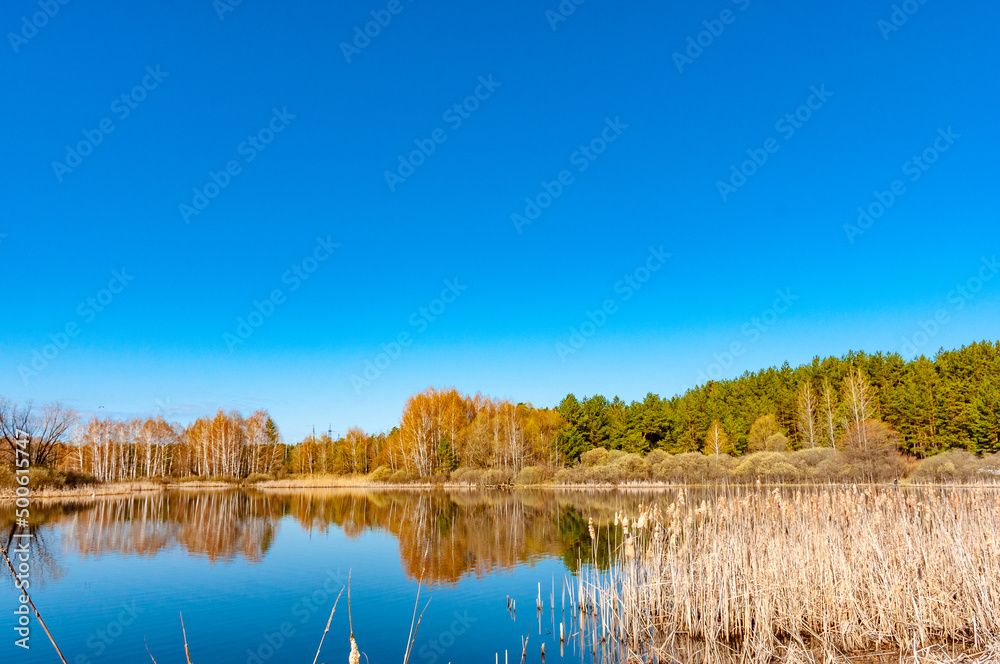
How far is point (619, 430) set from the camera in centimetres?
5794

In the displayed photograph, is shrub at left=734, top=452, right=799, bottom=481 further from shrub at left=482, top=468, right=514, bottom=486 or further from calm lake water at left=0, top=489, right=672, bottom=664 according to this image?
shrub at left=482, top=468, right=514, bottom=486

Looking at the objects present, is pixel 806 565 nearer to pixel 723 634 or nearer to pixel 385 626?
pixel 723 634

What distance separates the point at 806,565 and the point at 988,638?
1873 millimetres

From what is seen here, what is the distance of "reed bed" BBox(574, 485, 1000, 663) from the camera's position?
6.82m

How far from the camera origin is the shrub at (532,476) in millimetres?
46594

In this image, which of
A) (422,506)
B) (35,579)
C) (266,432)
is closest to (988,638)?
(35,579)

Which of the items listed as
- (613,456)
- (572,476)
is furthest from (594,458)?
(572,476)

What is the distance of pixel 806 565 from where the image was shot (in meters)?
7.63

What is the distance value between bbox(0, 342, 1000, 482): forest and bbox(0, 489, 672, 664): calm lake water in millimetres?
21619

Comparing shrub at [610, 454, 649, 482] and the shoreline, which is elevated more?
shrub at [610, 454, 649, 482]

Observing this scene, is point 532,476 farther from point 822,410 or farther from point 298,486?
point 822,410

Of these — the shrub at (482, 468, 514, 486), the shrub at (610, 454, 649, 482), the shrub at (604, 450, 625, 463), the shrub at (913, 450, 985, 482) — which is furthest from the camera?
the shrub at (482, 468, 514, 486)

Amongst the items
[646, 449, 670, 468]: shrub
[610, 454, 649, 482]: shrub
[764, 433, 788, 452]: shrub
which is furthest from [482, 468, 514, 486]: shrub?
[764, 433, 788, 452]: shrub

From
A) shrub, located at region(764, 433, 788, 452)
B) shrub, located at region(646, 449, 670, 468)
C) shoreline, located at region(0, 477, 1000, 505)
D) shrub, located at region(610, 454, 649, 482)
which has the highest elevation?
shrub, located at region(764, 433, 788, 452)
